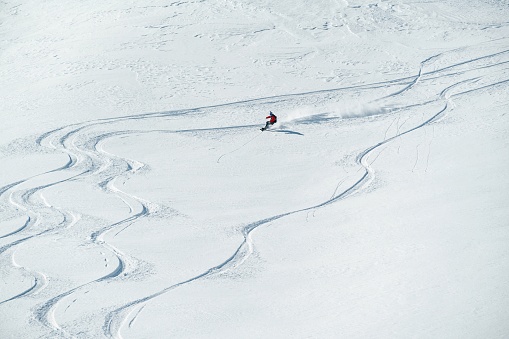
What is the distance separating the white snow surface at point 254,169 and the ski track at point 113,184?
0.06m

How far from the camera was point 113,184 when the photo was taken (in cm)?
1470

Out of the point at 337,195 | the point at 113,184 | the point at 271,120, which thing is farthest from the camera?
the point at 271,120

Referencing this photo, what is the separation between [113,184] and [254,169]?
129 inches

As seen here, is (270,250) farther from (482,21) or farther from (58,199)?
(482,21)

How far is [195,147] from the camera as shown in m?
16.9

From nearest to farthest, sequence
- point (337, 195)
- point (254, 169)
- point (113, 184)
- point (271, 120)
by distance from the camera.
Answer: point (337, 195)
point (113, 184)
point (254, 169)
point (271, 120)

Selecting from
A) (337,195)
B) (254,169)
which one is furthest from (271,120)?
(337,195)

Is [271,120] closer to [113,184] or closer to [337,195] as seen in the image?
[337,195]

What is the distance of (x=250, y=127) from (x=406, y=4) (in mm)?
10709

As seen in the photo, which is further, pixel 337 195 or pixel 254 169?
pixel 254 169

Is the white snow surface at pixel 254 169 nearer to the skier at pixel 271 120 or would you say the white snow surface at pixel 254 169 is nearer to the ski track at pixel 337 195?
the ski track at pixel 337 195

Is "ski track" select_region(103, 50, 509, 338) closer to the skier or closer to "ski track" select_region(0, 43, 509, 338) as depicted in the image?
"ski track" select_region(0, 43, 509, 338)

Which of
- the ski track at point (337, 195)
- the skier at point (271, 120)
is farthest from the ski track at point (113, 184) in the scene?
the skier at point (271, 120)

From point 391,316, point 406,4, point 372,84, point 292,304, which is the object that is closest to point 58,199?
point 292,304
